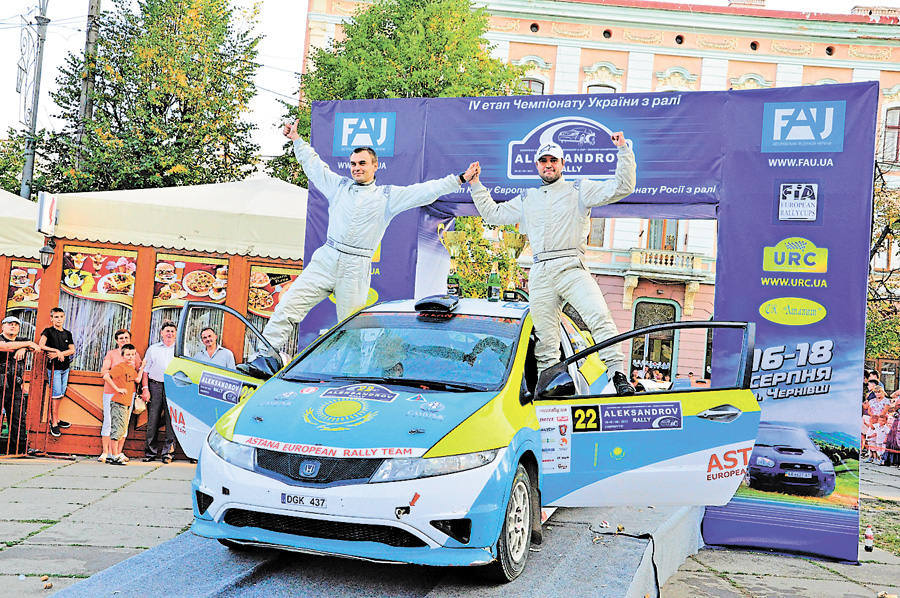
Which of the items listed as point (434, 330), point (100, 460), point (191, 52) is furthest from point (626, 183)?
point (191, 52)

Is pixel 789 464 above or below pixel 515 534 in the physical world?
above

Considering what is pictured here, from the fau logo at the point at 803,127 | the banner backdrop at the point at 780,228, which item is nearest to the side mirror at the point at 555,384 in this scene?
the banner backdrop at the point at 780,228

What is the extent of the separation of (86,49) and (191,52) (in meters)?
3.94

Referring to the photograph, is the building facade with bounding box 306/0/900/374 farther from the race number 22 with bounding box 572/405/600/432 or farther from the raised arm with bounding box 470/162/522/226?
the race number 22 with bounding box 572/405/600/432

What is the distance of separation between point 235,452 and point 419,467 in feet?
3.45

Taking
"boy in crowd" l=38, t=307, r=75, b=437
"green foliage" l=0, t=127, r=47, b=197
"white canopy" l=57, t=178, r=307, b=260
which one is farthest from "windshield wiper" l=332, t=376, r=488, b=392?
"green foliage" l=0, t=127, r=47, b=197

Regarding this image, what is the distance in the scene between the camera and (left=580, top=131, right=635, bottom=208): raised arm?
7211mm

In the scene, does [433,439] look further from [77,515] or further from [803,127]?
[803,127]

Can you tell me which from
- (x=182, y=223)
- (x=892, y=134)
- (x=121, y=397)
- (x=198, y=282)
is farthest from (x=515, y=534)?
(x=892, y=134)

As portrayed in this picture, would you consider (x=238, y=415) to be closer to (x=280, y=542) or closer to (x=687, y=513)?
(x=280, y=542)

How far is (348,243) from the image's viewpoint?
26.8 ft

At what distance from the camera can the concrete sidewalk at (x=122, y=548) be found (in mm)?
5414

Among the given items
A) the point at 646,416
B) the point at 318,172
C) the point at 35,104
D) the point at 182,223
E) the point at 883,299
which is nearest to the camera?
the point at 646,416

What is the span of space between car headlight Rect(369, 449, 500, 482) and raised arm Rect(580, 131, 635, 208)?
11.7ft
